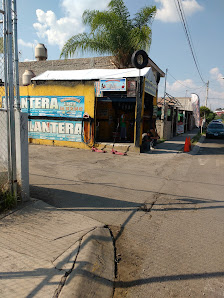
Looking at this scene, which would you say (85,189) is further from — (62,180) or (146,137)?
(146,137)

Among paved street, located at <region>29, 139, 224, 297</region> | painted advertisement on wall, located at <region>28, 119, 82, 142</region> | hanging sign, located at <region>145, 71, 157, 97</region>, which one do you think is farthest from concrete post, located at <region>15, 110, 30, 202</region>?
hanging sign, located at <region>145, 71, 157, 97</region>

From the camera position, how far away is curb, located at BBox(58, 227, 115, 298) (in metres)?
2.61

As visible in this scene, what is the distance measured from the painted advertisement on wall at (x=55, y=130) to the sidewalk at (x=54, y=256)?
8862 mm

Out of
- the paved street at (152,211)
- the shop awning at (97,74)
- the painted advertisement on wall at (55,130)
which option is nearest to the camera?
the paved street at (152,211)

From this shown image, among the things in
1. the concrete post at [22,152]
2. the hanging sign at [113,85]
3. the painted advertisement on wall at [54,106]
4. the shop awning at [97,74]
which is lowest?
the concrete post at [22,152]

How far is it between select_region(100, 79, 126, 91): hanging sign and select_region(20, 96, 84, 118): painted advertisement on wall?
1402mm

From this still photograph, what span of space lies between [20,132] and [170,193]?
3902 mm

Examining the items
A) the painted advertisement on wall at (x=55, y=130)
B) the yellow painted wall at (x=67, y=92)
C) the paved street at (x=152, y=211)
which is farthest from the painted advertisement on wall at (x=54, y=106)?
the paved street at (x=152, y=211)

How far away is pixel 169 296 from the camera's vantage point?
2.66m

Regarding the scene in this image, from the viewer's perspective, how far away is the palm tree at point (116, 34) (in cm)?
1488

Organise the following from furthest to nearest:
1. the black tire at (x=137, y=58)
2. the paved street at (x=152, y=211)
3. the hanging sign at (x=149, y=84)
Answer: the hanging sign at (x=149, y=84)
the black tire at (x=137, y=58)
the paved street at (x=152, y=211)

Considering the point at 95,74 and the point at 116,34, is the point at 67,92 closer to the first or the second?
the point at 95,74

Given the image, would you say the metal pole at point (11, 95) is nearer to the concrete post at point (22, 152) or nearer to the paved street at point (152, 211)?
the concrete post at point (22, 152)

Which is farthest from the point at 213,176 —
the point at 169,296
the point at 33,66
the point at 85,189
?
the point at 33,66
